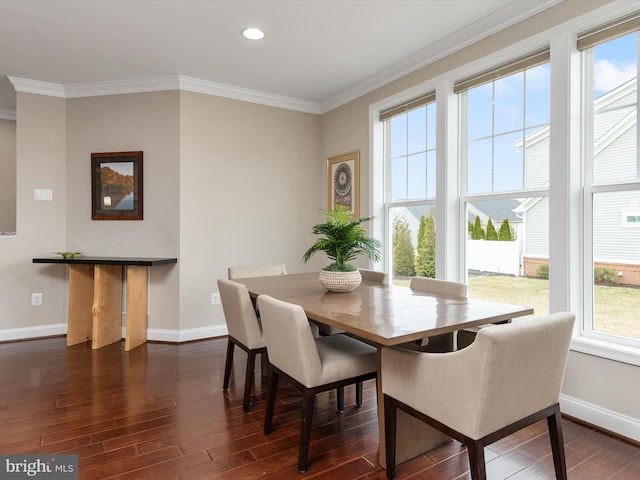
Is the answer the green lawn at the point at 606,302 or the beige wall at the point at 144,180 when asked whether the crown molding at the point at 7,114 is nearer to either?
the beige wall at the point at 144,180

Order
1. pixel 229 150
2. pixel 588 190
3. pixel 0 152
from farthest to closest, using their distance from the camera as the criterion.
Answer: pixel 0 152
pixel 229 150
pixel 588 190

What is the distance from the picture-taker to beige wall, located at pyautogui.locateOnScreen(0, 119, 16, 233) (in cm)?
458

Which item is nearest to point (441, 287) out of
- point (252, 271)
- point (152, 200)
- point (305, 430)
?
point (305, 430)

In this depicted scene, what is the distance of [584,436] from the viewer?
2057 millimetres

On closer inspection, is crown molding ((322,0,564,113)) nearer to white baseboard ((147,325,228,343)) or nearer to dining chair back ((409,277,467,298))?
dining chair back ((409,277,467,298))

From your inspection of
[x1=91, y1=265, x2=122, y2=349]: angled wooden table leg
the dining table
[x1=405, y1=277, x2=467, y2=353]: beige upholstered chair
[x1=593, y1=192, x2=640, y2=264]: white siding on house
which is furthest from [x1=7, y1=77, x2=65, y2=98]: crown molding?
[x1=593, y1=192, x2=640, y2=264]: white siding on house

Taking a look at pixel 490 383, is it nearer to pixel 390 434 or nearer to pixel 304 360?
pixel 390 434

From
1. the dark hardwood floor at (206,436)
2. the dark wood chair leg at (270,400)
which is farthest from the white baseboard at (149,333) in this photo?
Result: the dark wood chair leg at (270,400)

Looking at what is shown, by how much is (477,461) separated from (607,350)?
1.30 metres

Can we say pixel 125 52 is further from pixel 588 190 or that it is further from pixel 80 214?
pixel 588 190

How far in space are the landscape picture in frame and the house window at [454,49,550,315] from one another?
3031 millimetres

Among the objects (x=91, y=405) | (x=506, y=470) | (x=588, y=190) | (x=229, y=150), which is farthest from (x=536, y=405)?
(x=229, y=150)

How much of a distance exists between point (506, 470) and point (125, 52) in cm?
382

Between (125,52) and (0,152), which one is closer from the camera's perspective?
(125,52)
